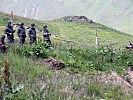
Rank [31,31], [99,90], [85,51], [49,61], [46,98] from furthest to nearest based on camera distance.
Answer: [31,31], [85,51], [49,61], [99,90], [46,98]

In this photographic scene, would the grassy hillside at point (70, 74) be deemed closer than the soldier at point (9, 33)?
Yes

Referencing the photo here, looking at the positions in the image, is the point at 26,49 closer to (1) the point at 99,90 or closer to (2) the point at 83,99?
(1) the point at 99,90

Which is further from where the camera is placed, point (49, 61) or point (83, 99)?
point (49, 61)

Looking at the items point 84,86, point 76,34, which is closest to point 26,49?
point 84,86

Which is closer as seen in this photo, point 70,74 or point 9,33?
point 70,74

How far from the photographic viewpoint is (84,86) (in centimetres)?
1012

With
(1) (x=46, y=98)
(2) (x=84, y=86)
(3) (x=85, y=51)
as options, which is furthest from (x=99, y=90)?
(3) (x=85, y=51)

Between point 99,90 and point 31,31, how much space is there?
48.1 ft

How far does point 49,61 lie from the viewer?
14.6 meters

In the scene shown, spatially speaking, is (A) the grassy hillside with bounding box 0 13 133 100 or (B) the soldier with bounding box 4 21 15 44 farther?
(B) the soldier with bounding box 4 21 15 44

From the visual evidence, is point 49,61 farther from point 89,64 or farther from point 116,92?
point 116,92

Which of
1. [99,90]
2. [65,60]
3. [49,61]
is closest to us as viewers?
[99,90]

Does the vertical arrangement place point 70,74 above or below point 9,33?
below

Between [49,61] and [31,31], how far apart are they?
32.6ft
